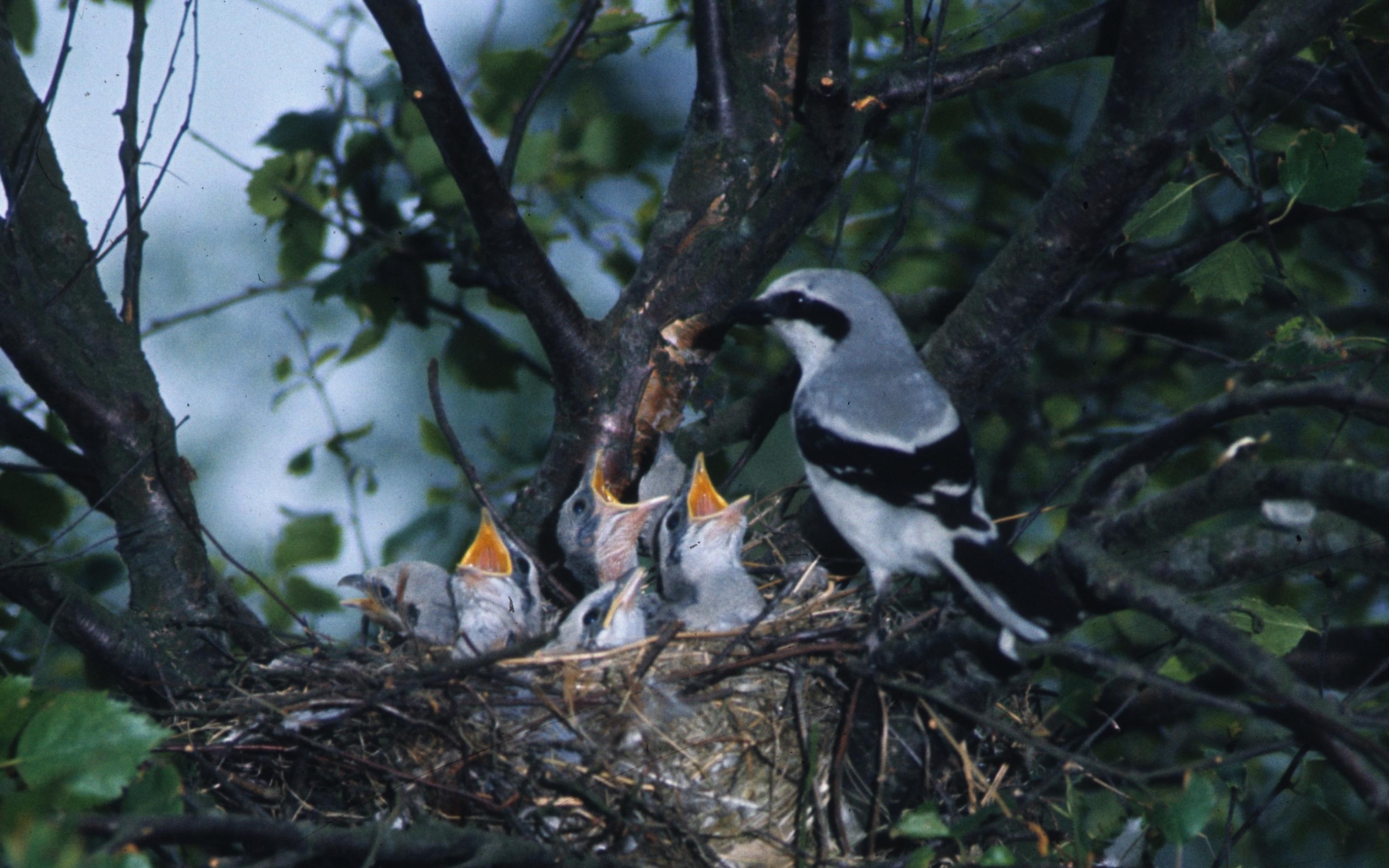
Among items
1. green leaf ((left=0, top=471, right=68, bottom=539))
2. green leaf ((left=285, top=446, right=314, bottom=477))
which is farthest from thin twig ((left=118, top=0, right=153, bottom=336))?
green leaf ((left=285, top=446, right=314, bottom=477))

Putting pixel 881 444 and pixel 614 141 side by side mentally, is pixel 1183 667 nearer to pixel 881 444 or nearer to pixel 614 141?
pixel 881 444

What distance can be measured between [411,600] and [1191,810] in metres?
2.14

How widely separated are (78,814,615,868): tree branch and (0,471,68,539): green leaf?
198 centimetres

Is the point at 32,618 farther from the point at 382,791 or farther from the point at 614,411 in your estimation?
the point at 614,411

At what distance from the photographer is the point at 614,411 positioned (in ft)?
9.89

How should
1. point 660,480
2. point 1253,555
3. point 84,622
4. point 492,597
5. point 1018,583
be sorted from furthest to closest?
1. point 660,480
2. point 492,597
3. point 84,622
4. point 1018,583
5. point 1253,555

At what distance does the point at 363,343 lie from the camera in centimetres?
432

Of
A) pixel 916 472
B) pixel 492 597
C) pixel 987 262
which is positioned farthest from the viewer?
pixel 987 262

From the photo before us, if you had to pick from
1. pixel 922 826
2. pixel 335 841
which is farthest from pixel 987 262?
pixel 335 841

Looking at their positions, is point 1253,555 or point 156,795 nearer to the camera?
point 156,795

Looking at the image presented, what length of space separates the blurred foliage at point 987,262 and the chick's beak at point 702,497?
647 mm

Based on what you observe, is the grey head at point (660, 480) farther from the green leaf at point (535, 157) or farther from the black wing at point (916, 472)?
the green leaf at point (535, 157)

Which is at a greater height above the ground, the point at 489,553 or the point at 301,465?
the point at 301,465

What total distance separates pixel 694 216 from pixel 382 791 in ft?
5.65
